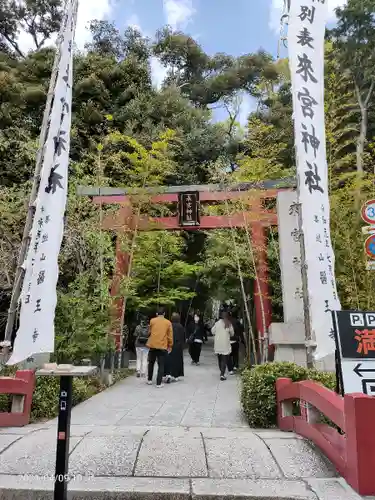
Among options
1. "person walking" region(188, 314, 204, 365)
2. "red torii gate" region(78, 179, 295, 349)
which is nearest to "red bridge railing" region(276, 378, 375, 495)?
"red torii gate" region(78, 179, 295, 349)

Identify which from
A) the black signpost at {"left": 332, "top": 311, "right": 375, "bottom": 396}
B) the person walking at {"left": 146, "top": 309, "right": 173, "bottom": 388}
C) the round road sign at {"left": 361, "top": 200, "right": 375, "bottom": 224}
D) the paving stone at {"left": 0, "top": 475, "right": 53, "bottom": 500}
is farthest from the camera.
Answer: the person walking at {"left": 146, "top": 309, "right": 173, "bottom": 388}

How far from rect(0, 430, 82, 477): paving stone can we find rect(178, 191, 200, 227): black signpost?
8.59 metres

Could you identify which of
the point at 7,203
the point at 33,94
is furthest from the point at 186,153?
the point at 7,203

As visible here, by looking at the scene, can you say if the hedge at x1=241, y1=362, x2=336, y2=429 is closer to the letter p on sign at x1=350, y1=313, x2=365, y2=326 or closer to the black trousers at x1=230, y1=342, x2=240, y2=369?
the letter p on sign at x1=350, y1=313, x2=365, y2=326

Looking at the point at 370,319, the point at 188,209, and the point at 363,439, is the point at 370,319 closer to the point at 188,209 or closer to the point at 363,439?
the point at 363,439

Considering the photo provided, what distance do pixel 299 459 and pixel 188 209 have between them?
362 inches

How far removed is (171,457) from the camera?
3.57 meters

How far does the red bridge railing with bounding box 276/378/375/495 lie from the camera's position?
9.55 feet

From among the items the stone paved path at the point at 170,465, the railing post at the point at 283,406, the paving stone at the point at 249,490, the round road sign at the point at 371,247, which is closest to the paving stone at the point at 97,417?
the stone paved path at the point at 170,465

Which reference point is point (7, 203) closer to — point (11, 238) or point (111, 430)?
point (11, 238)

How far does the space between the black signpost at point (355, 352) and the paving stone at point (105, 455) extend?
193 cm

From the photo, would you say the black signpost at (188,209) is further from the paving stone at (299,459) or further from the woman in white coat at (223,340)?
the paving stone at (299,459)

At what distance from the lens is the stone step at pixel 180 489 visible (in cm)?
294

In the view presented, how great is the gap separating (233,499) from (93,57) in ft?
74.0
